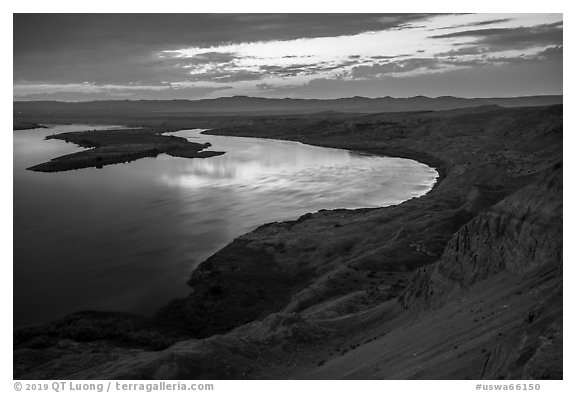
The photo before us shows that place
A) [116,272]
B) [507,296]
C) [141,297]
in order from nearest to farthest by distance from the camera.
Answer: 1. [507,296]
2. [141,297]
3. [116,272]

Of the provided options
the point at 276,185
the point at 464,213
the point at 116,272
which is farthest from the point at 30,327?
the point at 276,185

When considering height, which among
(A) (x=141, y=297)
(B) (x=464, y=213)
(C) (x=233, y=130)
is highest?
(C) (x=233, y=130)

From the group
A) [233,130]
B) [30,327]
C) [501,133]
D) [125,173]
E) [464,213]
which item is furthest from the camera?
[233,130]

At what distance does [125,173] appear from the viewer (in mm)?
66750

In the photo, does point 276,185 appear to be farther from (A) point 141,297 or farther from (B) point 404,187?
(A) point 141,297

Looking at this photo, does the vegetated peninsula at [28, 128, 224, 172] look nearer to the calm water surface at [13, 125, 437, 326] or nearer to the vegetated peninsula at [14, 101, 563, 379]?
the calm water surface at [13, 125, 437, 326]

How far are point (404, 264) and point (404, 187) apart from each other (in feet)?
108

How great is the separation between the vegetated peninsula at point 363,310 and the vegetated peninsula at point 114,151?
143 ft

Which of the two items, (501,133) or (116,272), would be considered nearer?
(116,272)

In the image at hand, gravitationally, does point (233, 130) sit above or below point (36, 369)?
above

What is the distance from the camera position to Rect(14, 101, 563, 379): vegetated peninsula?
45.2ft

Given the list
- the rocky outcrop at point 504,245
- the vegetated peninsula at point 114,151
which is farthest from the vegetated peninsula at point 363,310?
the vegetated peninsula at point 114,151

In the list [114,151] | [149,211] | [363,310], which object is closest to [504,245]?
[363,310]

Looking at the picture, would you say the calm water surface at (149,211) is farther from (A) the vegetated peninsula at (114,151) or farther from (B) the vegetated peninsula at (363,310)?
(A) the vegetated peninsula at (114,151)
